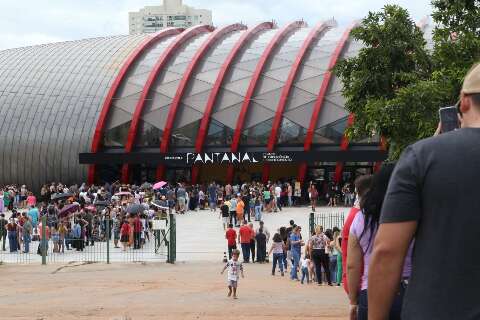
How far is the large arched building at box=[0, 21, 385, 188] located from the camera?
158 feet

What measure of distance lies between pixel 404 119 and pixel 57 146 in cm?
3415

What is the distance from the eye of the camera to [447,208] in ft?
11.4

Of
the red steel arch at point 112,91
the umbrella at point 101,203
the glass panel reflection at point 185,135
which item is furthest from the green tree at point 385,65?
the red steel arch at point 112,91

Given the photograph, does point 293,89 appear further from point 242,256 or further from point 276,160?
point 242,256

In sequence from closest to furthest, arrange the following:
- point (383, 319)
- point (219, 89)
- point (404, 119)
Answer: point (383, 319) → point (404, 119) → point (219, 89)

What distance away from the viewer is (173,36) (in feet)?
190

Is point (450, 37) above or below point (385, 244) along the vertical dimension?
above

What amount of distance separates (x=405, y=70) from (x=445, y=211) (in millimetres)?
19351

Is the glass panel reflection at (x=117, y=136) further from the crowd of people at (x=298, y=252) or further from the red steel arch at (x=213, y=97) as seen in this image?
the crowd of people at (x=298, y=252)

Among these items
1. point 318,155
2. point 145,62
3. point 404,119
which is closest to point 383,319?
point 404,119

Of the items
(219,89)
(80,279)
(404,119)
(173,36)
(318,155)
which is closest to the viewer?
(404,119)

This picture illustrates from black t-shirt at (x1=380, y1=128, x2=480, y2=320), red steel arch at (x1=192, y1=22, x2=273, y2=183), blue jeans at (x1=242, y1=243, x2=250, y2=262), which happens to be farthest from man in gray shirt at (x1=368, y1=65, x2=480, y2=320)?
red steel arch at (x1=192, y1=22, x2=273, y2=183)

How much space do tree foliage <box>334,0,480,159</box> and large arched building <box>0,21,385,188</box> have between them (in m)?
23.6

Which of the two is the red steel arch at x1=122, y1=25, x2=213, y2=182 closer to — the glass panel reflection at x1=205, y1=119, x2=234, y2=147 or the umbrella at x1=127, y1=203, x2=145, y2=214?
the glass panel reflection at x1=205, y1=119, x2=234, y2=147
